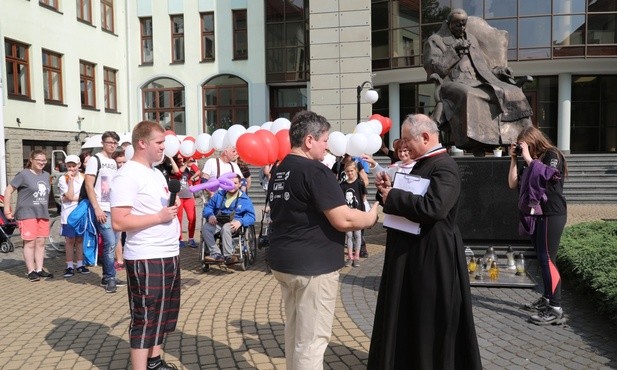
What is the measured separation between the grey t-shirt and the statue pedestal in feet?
19.2

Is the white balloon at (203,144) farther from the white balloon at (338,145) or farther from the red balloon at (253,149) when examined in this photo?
the white balloon at (338,145)

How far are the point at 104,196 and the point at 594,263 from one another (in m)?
6.11

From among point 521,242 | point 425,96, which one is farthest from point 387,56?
point 521,242

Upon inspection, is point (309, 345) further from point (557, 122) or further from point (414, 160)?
point (557, 122)

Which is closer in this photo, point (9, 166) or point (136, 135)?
point (136, 135)

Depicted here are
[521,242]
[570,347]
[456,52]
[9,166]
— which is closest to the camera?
[570,347]

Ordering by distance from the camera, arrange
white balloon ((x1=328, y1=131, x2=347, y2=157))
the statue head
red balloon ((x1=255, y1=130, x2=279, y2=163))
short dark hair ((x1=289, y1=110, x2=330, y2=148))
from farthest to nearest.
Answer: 1. white balloon ((x1=328, y1=131, x2=347, y2=157))
2. red balloon ((x1=255, y1=130, x2=279, y2=163))
3. the statue head
4. short dark hair ((x1=289, y1=110, x2=330, y2=148))

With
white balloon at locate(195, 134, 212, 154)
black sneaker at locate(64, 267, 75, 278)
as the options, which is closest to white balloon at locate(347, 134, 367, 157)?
white balloon at locate(195, 134, 212, 154)

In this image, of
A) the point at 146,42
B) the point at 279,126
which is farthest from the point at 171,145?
the point at 146,42

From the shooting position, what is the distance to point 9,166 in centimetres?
1803

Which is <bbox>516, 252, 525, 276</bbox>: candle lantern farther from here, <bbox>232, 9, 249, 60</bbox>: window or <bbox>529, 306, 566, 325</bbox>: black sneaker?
<bbox>232, 9, 249, 60</bbox>: window

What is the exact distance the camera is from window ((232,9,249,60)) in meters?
25.2

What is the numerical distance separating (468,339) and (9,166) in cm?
1905

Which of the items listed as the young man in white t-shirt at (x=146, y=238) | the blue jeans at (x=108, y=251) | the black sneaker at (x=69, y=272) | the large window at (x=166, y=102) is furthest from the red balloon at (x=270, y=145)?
the large window at (x=166, y=102)
